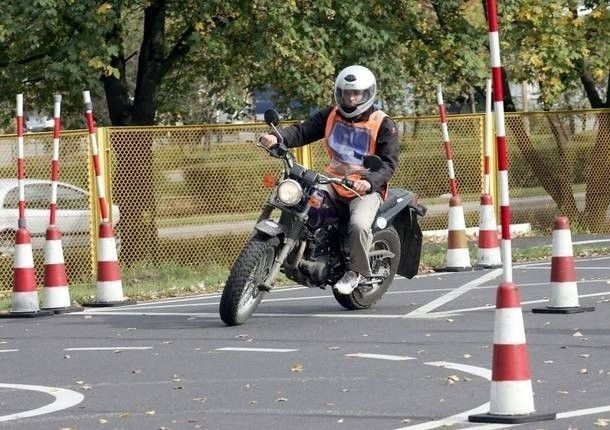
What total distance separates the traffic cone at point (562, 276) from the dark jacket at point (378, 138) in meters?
1.41

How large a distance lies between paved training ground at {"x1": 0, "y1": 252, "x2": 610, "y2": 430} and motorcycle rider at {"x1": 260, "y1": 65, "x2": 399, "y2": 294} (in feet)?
1.79

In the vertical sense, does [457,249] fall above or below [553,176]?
below

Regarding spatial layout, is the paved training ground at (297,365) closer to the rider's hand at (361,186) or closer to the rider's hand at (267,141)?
the rider's hand at (361,186)

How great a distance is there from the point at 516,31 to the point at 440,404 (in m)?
17.1

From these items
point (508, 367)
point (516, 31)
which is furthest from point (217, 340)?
point (516, 31)

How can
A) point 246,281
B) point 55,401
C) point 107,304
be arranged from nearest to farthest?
point 55,401
point 246,281
point 107,304

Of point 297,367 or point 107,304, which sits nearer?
point 297,367

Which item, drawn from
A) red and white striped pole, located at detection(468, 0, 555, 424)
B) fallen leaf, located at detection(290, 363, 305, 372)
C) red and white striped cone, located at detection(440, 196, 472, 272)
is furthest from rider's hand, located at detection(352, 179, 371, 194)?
red and white striped cone, located at detection(440, 196, 472, 272)

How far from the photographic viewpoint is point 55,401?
9062 mm

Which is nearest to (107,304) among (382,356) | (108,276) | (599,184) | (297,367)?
(108,276)

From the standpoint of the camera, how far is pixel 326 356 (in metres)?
10.6

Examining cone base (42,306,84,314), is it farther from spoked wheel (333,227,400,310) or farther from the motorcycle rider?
the motorcycle rider

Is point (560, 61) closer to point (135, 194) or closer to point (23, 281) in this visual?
point (135, 194)

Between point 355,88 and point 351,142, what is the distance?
483 mm
